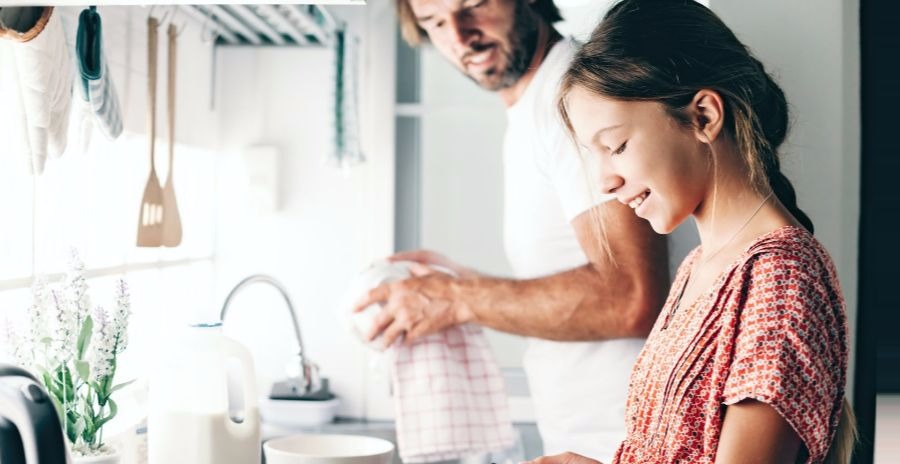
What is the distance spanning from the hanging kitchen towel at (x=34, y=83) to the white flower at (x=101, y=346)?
237 millimetres

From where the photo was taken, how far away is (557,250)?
4.96 ft

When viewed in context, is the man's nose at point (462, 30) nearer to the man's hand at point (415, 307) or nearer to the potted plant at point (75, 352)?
the man's hand at point (415, 307)

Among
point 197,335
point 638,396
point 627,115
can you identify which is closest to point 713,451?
point 638,396

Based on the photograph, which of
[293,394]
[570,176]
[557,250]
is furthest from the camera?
[293,394]

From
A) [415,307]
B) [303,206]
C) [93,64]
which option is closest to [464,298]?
[415,307]

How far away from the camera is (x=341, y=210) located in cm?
226

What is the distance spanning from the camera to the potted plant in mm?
1033

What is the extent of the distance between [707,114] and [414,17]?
0.96 meters

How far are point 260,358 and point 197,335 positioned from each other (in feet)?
3.80

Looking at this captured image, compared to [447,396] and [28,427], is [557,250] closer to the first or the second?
[447,396]

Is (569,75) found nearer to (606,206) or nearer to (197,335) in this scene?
(606,206)

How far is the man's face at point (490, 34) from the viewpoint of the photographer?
5.31 ft

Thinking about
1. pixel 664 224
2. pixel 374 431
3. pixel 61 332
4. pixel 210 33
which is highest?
pixel 210 33

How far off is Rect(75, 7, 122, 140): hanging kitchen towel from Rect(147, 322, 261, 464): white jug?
14.1 inches
